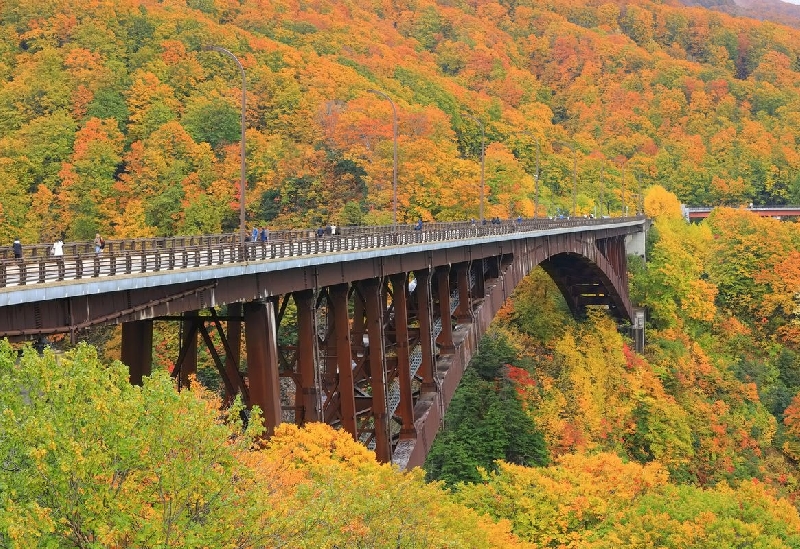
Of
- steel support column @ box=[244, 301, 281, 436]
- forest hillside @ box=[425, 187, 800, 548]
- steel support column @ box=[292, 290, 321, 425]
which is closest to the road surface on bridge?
steel support column @ box=[244, 301, 281, 436]

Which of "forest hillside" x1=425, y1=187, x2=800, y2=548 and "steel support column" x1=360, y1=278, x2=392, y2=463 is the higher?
"steel support column" x1=360, y1=278, x2=392, y2=463

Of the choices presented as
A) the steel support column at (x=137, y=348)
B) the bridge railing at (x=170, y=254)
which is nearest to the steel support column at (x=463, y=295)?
the bridge railing at (x=170, y=254)

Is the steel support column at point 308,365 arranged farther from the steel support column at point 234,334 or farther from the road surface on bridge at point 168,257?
the road surface on bridge at point 168,257

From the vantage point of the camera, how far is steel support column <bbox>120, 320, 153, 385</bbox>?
27688 millimetres

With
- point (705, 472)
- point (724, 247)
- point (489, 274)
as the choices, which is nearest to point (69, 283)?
point (489, 274)

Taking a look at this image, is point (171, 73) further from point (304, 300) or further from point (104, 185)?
point (304, 300)

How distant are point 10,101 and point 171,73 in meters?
15.3

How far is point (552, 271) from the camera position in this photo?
90.8 metres

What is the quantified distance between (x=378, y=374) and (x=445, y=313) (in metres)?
11.3

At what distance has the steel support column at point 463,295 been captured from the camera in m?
54.0

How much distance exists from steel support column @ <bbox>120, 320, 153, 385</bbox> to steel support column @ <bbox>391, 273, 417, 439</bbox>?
15.3 m

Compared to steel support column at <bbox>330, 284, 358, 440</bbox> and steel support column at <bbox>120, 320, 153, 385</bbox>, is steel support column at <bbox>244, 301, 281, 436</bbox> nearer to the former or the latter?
steel support column at <bbox>120, 320, 153, 385</bbox>

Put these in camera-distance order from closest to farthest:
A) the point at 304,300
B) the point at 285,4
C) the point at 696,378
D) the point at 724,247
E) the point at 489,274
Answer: the point at 304,300, the point at 489,274, the point at 696,378, the point at 724,247, the point at 285,4

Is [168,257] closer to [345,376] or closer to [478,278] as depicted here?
[345,376]
